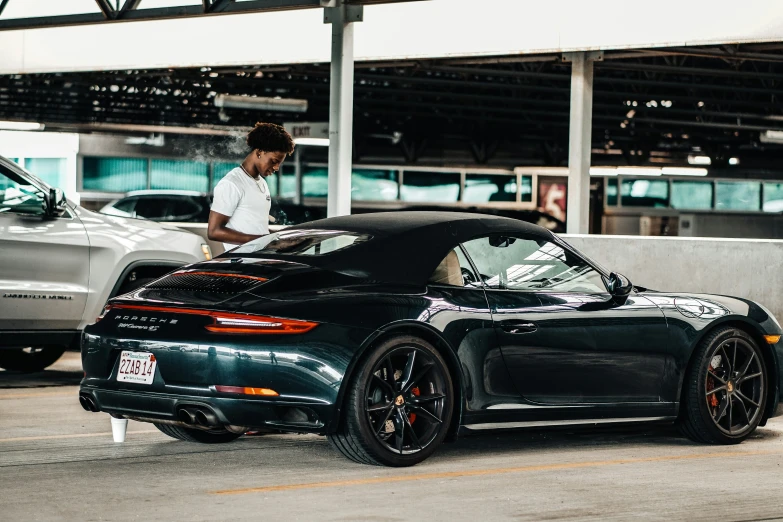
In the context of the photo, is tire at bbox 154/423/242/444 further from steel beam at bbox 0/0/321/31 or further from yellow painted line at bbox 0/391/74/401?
steel beam at bbox 0/0/321/31

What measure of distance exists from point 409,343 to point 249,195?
265 centimetres

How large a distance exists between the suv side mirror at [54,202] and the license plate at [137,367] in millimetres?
4133

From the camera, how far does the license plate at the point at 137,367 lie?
646 cm

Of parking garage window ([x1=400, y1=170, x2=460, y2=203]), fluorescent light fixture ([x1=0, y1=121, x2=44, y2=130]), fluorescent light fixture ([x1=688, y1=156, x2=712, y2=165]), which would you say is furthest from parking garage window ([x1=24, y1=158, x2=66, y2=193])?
fluorescent light fixture ([x1=688, y1=156, x2=712, y2=165])

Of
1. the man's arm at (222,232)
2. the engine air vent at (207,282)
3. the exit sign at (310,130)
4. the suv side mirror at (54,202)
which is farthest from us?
Result: the exit sign at (310,130)

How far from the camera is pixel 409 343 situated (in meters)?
6.55

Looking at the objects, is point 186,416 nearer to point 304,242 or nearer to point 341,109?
point 304,242

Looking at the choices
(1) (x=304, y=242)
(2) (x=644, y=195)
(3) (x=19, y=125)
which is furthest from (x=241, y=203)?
(2) (x=644, y=195)

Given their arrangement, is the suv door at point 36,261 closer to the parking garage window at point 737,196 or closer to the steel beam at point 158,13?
the steel beam at point 158,13

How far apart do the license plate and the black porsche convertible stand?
10mm

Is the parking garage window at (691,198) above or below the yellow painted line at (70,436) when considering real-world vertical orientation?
above

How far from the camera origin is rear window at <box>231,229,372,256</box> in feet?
23.0

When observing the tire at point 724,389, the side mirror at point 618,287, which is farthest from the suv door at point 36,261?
the tire at point 724,389

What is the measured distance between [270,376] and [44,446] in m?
1.87
